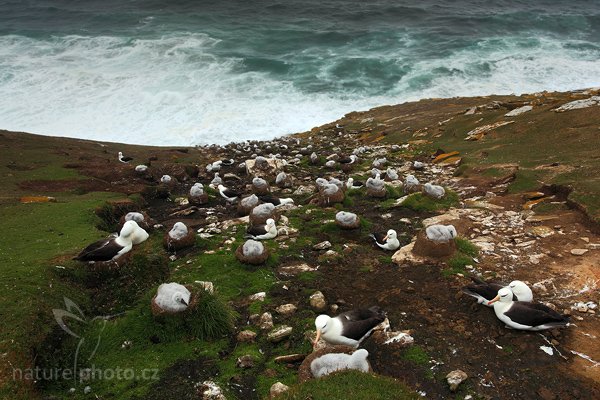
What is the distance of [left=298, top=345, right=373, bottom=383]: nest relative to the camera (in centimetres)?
567

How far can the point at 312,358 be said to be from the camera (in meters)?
5.90

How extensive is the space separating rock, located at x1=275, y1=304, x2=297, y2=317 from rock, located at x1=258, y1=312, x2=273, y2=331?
0.22 meters

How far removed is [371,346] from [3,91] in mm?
47698

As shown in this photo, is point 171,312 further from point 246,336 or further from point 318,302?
point 318,302

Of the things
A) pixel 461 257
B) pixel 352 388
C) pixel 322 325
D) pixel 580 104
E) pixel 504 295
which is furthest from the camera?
pixel 580 104

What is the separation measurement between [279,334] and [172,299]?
6.11ft

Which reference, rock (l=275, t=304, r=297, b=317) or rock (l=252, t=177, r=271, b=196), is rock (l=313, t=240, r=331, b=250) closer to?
rock (l=275, t=304, r=297, b=317)

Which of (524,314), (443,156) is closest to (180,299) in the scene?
(524,314)

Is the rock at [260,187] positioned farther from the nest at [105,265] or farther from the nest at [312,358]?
the nest at [312,358]

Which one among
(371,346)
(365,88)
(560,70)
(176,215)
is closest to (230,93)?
(365,88)

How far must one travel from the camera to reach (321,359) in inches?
→ 225

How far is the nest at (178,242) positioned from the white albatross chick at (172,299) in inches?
124

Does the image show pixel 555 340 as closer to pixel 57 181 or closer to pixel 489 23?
pixel 57 181

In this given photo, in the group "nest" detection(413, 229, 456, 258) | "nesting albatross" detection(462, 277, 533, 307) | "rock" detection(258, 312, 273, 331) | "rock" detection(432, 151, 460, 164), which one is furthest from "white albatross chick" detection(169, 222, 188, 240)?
"rock" detection(432, 151, 460, 164)
